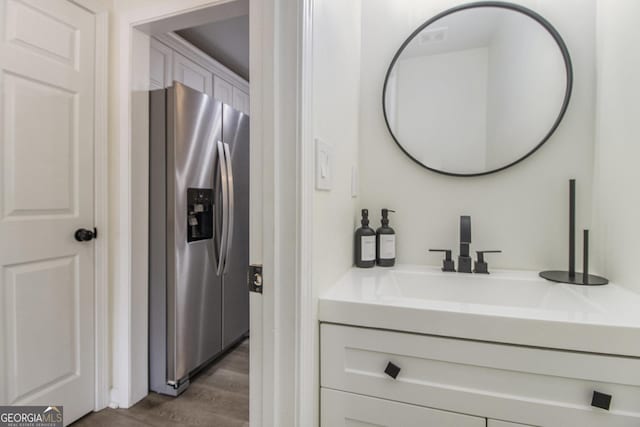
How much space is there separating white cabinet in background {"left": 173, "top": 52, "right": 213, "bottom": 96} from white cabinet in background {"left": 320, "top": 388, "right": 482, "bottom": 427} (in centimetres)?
244

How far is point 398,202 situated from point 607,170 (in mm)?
760

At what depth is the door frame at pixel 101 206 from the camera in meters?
1.65

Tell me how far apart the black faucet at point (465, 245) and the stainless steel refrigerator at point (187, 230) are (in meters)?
1.47

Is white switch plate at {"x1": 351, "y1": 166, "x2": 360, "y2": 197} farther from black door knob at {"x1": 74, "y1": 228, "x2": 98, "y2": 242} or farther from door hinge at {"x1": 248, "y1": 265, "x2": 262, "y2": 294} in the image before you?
black door knob at {"x1": 74, "y1": 228, "x2": 98, "y2": 242}

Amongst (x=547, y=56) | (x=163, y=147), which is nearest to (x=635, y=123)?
(x=547, y=56)

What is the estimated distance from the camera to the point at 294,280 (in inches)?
28.1

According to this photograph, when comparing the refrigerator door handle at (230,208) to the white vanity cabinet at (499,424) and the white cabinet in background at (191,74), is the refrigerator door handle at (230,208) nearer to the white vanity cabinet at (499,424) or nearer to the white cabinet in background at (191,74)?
the white cabinet in background at (191,74)

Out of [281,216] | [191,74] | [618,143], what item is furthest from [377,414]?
[191,74]

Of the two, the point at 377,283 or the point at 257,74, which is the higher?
the point at 257,74

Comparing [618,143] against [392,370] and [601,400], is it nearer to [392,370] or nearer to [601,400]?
[601,400]

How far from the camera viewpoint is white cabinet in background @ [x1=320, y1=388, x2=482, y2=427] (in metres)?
0.78

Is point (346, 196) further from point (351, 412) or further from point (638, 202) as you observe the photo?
point (638, 202)

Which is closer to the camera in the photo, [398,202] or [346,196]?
[346,196]

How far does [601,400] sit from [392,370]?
0.45 m
